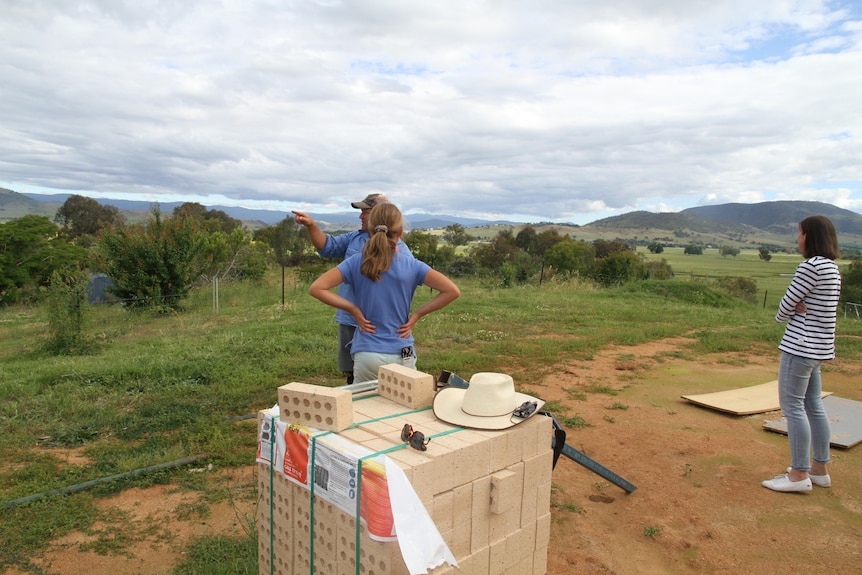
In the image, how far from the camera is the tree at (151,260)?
14.1 metres

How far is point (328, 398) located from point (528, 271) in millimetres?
24380

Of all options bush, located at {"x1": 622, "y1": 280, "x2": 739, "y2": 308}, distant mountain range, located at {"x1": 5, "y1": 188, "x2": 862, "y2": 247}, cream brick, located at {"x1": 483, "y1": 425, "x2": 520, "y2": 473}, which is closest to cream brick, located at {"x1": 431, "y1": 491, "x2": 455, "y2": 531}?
cream brick, located at {"x1": 483, "y1": 425, "x2": 520, "y2": 473}

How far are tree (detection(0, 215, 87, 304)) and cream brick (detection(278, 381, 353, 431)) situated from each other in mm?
22021

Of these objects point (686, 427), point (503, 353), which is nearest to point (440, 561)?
point (686, 427)

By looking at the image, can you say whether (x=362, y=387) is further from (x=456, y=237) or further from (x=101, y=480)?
(x=456, y=237)

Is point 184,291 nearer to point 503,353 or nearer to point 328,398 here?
point 503,353

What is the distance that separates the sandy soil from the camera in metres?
3.22

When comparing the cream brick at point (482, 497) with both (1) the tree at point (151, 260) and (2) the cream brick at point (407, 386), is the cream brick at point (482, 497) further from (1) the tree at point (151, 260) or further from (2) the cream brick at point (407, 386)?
(1) the tree at point (151, 260)

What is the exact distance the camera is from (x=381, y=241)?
3.04m

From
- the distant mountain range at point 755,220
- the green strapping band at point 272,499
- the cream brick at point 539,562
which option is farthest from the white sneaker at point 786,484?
the distant mountain range at point 755,220

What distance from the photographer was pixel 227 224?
1933 inches

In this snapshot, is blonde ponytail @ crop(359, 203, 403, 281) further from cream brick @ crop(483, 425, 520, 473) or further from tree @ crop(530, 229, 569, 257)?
tree @ crop(530, 229, 569, 257)

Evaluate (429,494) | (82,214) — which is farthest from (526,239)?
(82,214)

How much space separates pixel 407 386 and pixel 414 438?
52 cm
